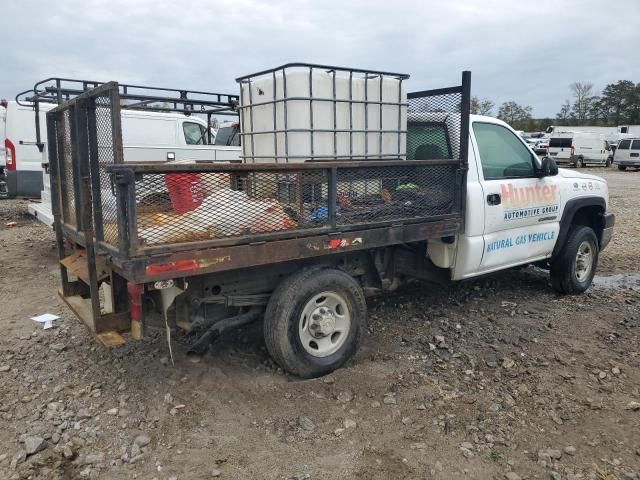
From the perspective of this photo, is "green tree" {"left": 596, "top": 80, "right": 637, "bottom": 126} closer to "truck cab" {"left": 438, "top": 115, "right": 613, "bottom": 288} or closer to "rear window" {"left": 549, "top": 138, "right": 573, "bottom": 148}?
"rear window" {"left": 549, "top": 138, "right": 573, "bottom": 148}

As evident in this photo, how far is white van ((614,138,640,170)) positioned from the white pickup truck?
1046 inches

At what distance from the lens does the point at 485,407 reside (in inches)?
136

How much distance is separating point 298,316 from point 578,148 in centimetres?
3138

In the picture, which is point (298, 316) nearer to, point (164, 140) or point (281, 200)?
point (281, 200)

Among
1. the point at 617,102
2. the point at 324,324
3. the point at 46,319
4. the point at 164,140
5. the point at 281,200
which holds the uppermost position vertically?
the point at 617,102

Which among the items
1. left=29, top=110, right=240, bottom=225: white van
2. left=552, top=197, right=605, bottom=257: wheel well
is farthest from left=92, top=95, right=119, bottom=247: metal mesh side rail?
left=29, top=110, right=240, bottom=225: white van

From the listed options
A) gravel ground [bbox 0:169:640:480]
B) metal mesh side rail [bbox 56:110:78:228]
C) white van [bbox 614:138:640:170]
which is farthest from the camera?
white van [bbox 614:138:640:170]

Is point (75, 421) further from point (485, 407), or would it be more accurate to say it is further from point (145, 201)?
point (485, 407)

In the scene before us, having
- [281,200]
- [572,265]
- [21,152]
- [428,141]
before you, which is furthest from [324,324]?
[21,152]

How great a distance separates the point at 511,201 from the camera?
492cm

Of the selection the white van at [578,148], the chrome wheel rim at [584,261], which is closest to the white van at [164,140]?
the chrome wheel rim at [584,261]

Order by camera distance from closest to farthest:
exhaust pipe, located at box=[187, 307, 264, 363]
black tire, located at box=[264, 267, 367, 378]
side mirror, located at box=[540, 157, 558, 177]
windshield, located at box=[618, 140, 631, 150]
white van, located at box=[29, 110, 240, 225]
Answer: black tire, located at box=[264, 267, 367, 378]
exhaust pipe, located at box=[187, 307, 264, 363]
side mirror, located at box=[540, 157, 558, 177]
white van, located at box=[29, 110, 240, 225]
windshield, located at box=[618, 140, 631, 150]

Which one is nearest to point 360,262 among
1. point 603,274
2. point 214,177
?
point 214,177

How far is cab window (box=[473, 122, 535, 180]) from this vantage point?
15.9ft
